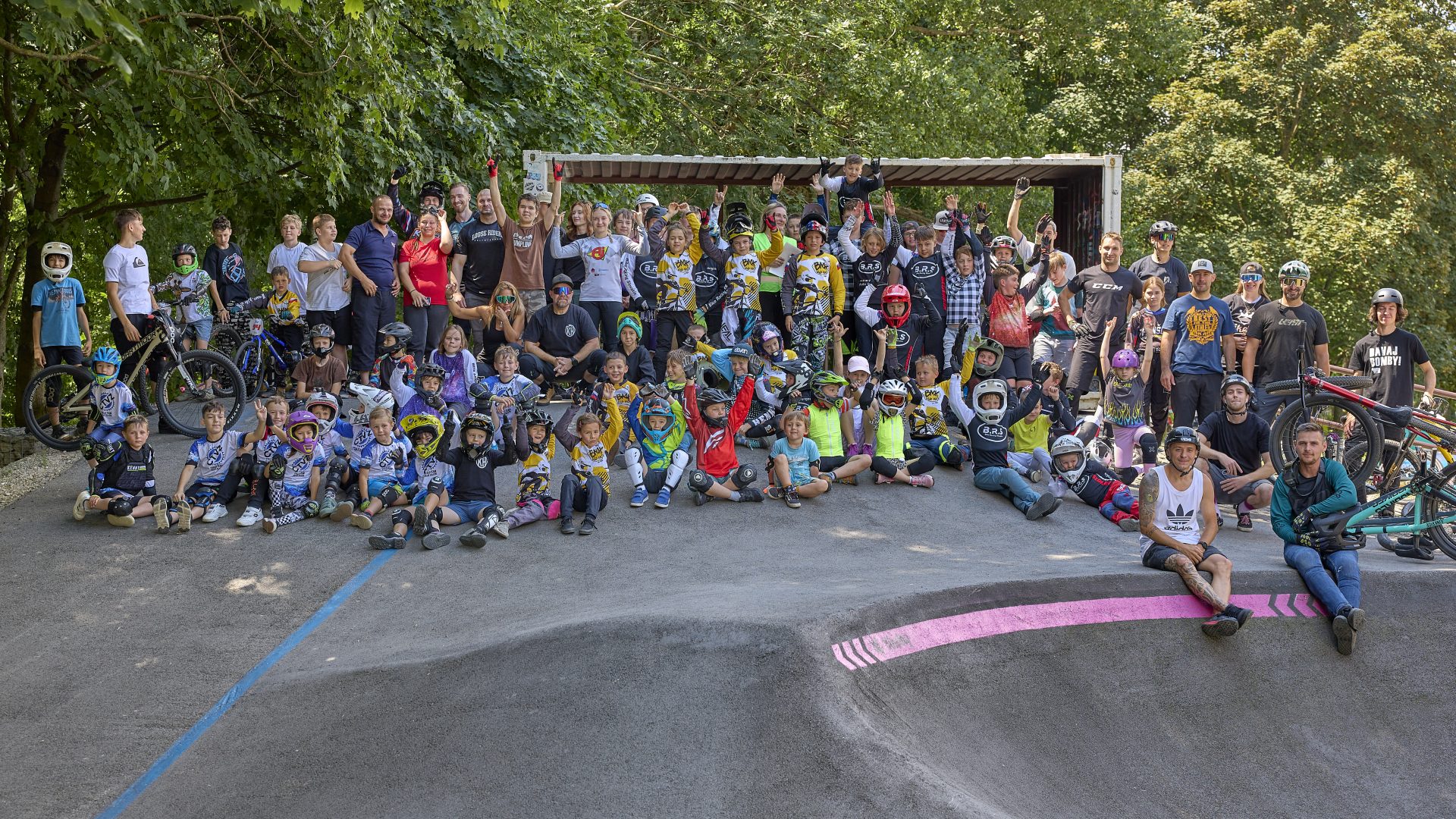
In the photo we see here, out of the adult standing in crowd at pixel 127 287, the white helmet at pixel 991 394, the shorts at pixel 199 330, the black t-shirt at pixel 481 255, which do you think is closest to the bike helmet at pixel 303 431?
the adult standing in crowd at pixel 127 287

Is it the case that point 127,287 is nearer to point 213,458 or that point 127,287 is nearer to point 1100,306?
point 213,458

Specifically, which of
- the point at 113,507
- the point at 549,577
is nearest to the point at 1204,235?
the point at 549,577

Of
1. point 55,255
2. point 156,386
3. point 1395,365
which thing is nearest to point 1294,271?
point 1395,365

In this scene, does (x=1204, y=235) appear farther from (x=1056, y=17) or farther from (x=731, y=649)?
(x=731, y=649)

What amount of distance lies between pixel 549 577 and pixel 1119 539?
4.64 m

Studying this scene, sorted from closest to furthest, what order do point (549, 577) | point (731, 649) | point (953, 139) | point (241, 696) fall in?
1. point (731, 649)
2. point (241, 696)
3. point (549, 577)
4. point (953, 139)

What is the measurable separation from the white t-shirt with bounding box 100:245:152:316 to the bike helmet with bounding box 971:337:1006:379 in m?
7.84

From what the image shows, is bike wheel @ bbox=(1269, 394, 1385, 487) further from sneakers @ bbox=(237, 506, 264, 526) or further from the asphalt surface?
sneakers @ bbox=(237, 506, 264, 526)

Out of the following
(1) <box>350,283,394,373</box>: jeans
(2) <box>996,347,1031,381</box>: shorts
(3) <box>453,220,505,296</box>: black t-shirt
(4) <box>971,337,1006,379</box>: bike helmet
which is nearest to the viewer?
(4) <box>971,337,1006,379</box>: bike helmet

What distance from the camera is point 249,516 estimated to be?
10055mm

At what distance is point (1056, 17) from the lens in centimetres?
2614

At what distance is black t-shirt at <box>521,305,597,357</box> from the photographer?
12211 millimetres

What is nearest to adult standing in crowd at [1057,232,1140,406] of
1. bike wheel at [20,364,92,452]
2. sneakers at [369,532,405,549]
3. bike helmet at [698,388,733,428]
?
bike helmet at [698,388,733,428]

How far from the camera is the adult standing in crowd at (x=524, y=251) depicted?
1264 cm
